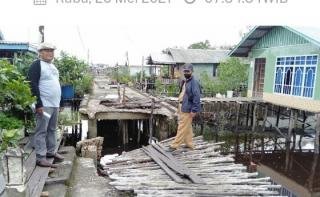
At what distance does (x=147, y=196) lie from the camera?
16.1 ft

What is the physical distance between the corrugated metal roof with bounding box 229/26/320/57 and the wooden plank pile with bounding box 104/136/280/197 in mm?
8025

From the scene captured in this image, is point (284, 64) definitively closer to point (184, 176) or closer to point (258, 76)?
point (258, 76)

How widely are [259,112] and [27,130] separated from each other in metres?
15.2

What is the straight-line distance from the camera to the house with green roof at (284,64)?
1377 cm

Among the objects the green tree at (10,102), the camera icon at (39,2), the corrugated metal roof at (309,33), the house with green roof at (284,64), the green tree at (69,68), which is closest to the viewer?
the green tree at (10,102)

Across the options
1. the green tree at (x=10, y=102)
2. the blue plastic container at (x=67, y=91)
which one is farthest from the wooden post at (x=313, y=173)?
the blue plastic container at (x=67, y=91)

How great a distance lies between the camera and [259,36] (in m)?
18.0

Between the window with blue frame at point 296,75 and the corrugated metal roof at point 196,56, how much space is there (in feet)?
41.0

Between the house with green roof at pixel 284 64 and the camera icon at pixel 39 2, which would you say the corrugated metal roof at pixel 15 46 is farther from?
the camera icon at pixel 39 2

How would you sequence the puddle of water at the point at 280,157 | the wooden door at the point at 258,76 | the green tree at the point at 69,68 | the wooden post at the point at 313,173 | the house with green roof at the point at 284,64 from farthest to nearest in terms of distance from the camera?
the wooden door at the point at 258,76 < the green tree at the point at 69,68 < the house with green roof at the point at 284,64 < the puddle of water at the point at 280,157 < the wooden post at the point at 313,173

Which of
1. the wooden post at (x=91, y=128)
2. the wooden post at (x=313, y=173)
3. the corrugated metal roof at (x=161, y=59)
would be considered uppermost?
the corrugated metal roof at (x=161, y=59)

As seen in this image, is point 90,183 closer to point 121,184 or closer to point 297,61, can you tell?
point 121,184

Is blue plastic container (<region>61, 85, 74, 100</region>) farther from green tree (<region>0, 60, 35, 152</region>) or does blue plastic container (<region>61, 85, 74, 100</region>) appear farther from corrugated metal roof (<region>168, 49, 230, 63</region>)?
corrugated metal roof (<region>168, 49, 230, 63</region>)

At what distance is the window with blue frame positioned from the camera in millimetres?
13953
